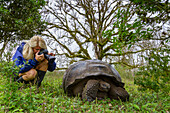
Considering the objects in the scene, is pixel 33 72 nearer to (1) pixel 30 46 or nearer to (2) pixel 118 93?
(1) pixel 30 46

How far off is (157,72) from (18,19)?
409cm

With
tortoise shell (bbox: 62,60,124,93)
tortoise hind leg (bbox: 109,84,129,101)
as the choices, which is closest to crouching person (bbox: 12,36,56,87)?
tortoise shell (bbox: 62,60,124,93)

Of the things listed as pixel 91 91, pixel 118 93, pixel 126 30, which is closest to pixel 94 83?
pixel 91 91

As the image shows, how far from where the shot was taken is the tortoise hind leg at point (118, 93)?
2960 mm

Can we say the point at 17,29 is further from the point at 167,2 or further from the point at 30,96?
the point at 167,2

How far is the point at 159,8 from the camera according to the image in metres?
2.23

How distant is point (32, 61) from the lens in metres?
3.28

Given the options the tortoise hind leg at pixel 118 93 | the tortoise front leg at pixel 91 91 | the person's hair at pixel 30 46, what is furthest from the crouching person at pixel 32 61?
the tortoise hind leg at pixel 118 93

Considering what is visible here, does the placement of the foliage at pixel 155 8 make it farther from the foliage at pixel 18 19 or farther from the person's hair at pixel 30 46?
the foliage at pixel 18 19

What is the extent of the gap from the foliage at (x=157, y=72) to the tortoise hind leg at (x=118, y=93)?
0.55 metres

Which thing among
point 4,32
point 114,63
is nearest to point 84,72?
point 4,32

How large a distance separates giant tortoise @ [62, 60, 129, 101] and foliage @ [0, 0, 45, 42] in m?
2.13

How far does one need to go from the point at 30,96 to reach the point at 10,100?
0.92 feet

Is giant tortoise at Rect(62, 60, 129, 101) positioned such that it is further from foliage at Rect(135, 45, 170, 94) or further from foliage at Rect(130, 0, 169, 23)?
foliage at Rect(130, 0, 169, 23)
